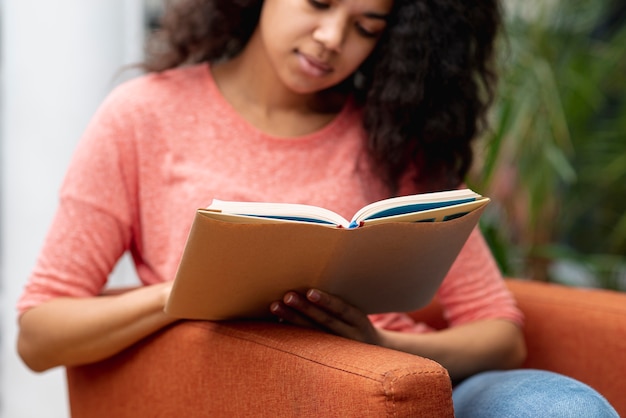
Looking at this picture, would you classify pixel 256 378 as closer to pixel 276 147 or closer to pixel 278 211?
pixel 278 211

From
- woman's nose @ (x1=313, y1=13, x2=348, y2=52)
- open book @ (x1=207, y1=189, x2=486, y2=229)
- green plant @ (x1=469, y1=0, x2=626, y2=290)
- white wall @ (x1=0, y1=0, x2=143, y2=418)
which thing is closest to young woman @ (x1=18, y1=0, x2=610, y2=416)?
woman's nose @ (x1=313, y1=13, x2=348, y2=52)

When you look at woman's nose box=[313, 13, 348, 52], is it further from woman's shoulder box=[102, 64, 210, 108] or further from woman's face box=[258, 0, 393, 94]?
woman's shoulder box=[102, 64, 210, 108]

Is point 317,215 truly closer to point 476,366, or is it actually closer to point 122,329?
point 122,329

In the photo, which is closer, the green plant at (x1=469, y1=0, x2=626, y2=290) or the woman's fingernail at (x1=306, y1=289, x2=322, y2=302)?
the woman's fingernail at (x1=306, y1=289, x2=322, y2=302)

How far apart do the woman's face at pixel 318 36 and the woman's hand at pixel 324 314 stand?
41 centimetres

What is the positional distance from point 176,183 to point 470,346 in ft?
1.64

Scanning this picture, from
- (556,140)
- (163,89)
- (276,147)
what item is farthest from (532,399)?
(556,140)

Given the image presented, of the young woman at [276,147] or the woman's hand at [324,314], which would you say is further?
the young woman at [276,147]

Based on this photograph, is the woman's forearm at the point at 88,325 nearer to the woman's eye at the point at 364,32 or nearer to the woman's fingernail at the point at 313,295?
the woman's fingernail at the point at 313,295

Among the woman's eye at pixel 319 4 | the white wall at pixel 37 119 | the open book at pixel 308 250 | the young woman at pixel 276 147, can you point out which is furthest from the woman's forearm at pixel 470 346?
the white wall at pixel 37 119

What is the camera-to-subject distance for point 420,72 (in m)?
1.36

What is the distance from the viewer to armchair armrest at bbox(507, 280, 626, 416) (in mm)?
1307

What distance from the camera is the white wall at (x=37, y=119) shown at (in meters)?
1.70

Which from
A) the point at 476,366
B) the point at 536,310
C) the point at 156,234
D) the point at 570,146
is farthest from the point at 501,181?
the point at 156,234
